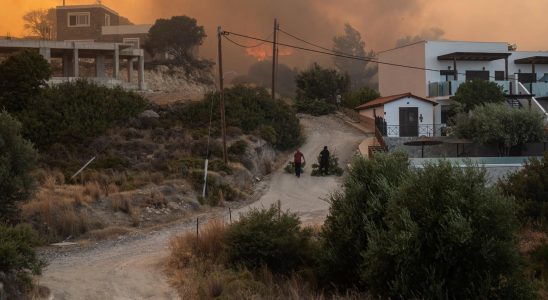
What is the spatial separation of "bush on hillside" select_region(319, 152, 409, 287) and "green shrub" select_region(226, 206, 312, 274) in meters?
1.11

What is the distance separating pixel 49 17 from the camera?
305 feet

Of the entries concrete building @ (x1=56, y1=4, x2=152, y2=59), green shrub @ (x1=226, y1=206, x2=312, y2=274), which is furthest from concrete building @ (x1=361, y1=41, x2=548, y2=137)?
concrete building @ (x1=56, y1=4, x2=152, y2=59)

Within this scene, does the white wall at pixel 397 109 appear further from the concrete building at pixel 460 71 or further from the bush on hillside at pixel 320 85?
the bush on hillside at pixel 320 85

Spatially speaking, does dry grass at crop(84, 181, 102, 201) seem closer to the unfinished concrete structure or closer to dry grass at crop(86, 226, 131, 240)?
dry grass at crop(86, 226, 131, 240)

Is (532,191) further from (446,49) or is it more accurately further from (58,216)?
(446,49)

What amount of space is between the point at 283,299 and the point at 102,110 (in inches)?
1048

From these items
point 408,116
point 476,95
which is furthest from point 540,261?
point 476,95

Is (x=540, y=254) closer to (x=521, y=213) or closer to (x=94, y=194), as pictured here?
(x=521, y=213)

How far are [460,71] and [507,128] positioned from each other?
46.5ft

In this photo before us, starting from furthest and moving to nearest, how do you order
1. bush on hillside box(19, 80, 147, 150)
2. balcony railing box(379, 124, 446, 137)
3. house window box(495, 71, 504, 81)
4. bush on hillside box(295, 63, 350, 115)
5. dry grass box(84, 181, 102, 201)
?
bush on hillside box(295, 63, 350, 115) < house window box(495, 71, 504, 81) < balcony railing box(379, 124, 446, 137) < bush on hillside box(19, 80, 147, 150) < dry grass box(84, 181, 102, 201)

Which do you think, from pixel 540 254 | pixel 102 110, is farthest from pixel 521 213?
pixel 102 110

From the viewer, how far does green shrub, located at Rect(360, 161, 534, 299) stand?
9688 millimetres

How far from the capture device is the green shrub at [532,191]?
1797 cm

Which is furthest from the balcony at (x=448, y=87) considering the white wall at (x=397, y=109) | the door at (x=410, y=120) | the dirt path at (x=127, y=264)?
the dirt path at (x=127, y=264)
